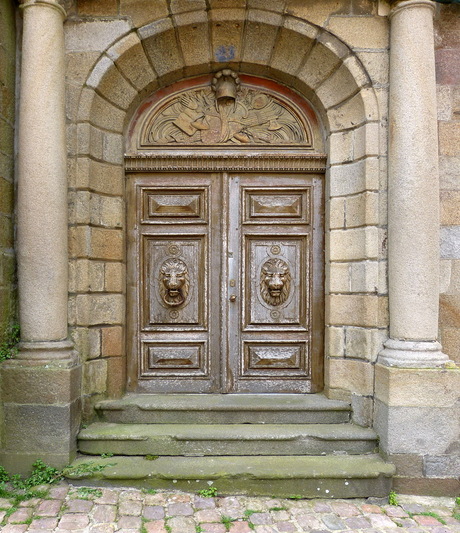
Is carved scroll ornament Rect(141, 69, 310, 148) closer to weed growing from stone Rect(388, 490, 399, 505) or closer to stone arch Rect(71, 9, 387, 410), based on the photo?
stone arch Rect(71, 9, 387, 410)

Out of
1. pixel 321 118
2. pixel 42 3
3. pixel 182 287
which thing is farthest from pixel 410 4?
pixel 182 287

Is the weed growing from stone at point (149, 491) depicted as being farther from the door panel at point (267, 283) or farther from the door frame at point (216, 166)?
the door panel at point (267, 283)

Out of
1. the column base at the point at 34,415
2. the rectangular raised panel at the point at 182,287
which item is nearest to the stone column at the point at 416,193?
the rectangular raised panel at the point at 182,287

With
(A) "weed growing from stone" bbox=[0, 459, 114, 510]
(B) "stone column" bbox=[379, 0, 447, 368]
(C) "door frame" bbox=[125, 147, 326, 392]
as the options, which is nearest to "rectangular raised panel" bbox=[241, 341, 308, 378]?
(C) "door frame" bbox=[125, 147, 326, 392]

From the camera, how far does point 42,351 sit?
3326 mm

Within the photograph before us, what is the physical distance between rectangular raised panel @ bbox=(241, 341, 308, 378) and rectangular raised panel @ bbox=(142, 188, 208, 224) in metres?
1.35

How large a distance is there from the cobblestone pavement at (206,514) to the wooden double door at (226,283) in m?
1.10

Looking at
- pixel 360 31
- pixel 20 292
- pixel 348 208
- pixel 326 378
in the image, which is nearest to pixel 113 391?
pixel 20 292

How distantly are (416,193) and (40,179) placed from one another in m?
2.98

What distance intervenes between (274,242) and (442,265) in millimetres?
1482

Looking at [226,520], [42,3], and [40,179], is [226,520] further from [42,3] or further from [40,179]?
[42,3]

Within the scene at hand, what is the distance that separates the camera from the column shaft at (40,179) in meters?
3.30

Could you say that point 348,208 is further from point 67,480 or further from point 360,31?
point 67,480

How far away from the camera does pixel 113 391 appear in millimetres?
3828
